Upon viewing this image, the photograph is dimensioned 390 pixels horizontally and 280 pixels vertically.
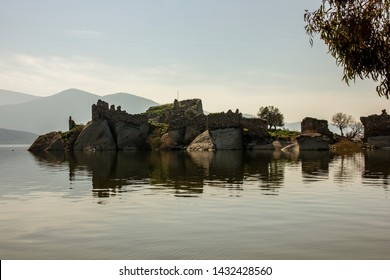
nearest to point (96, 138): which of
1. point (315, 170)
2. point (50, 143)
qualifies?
point (50, 143)

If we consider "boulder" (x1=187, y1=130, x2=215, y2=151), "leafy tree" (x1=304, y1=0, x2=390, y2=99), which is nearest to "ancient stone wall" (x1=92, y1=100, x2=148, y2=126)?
"boulder" (x1=187, y1=130, x2=215, y2=151)

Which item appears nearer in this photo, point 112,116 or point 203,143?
point 203,143

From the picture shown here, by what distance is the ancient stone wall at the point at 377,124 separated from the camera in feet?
328

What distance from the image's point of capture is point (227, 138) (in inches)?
3989

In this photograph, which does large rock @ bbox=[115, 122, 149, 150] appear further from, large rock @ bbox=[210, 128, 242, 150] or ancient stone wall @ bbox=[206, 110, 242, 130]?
large rock @ bbox=[210, 128, 242, 150]

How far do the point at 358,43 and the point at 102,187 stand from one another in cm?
1823

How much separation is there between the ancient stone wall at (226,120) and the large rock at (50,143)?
36.7 metres

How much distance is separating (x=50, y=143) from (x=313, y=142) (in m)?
62.8

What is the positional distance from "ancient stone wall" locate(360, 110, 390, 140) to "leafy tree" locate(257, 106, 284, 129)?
132 feet

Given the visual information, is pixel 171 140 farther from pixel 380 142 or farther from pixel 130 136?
pixel 380 142

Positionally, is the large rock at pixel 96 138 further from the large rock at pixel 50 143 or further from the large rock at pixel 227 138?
the large rock at pixel 227 138

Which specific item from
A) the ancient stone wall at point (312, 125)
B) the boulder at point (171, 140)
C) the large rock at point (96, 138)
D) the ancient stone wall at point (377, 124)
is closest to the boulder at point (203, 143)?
the boulder at point (171, 140)

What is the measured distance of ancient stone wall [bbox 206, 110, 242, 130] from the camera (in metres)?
103
